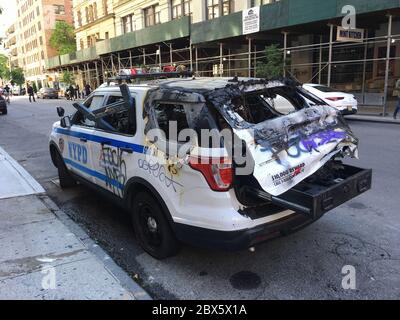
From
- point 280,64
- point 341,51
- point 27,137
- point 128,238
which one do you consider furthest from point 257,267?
point 341,51

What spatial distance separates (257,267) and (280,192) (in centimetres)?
95

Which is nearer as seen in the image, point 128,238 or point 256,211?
point 256,211

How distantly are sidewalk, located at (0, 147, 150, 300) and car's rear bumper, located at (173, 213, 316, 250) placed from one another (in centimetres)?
63

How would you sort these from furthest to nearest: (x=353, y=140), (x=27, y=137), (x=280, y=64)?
(x=280, y=64) < (x=27, y=137) < (x=353, y=140)

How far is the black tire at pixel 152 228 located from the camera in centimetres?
385

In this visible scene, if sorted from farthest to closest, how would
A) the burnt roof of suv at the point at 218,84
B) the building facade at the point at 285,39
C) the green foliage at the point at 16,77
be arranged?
the green foliage at the point at 16,77 < the building facade at the point at 285,39 < the burnt roof of suv at the point at 218,84

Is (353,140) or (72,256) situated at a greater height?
(353,140)

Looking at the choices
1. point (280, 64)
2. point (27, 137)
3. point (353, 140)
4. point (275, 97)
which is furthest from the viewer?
point (280, 64)

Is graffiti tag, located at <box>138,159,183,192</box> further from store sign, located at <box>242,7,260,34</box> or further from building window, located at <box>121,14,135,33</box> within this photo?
building window, located at <box>121,14,135,33</box>

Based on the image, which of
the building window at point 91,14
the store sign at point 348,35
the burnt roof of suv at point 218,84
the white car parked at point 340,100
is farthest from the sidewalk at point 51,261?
the building window at point 91,14

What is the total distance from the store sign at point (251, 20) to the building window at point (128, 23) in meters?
18.5

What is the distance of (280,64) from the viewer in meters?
18.8

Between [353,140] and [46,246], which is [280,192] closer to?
[353,140]
